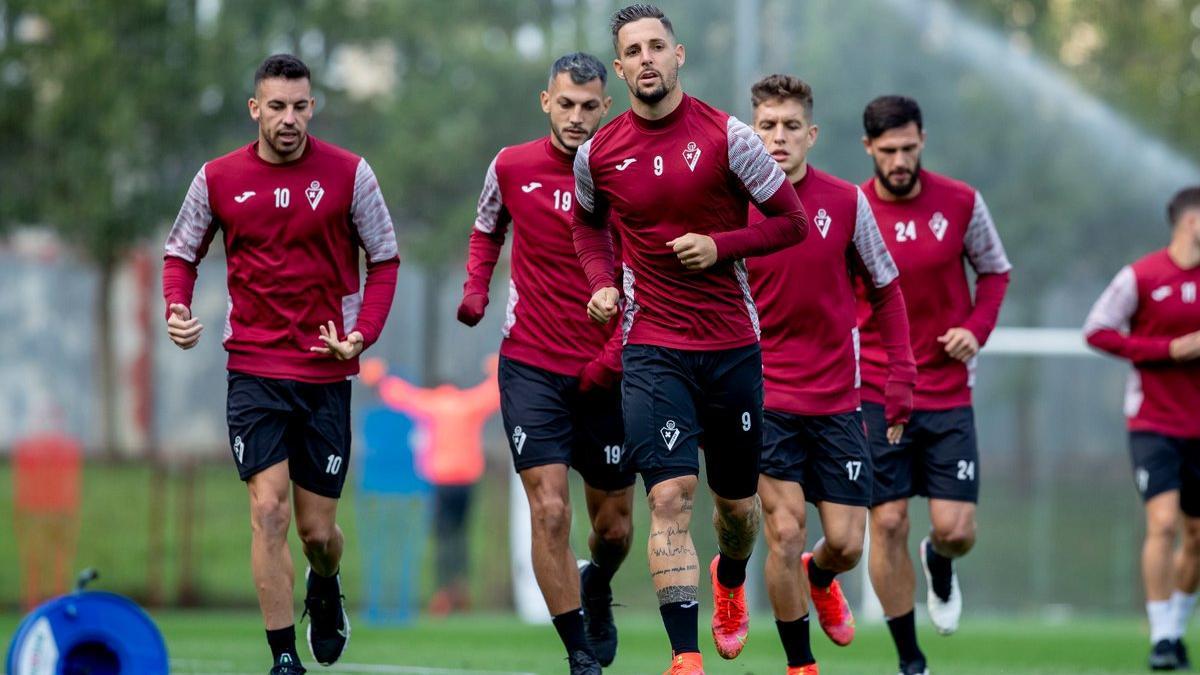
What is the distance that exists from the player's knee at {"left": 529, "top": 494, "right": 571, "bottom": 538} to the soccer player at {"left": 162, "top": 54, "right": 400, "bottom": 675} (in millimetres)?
958

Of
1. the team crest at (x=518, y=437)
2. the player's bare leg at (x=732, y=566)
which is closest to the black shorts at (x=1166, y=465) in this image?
the player's bare leg at (x=732, y=566)

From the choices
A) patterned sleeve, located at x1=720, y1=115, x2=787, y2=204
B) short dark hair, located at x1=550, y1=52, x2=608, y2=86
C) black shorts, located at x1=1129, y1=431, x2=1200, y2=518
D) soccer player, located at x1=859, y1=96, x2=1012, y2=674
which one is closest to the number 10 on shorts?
short dark hair, located at x1=550, y1=52, x2=608, y2=86

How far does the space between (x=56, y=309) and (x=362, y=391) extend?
641 cm

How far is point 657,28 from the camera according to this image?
7.01 m

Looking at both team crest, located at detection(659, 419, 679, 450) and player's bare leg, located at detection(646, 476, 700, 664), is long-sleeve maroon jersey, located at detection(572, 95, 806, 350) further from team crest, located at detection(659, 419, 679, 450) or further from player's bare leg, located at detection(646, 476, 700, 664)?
player's bare leg, located at detection(646, 476, 700, 664)

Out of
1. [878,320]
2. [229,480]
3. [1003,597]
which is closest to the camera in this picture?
[878,320]

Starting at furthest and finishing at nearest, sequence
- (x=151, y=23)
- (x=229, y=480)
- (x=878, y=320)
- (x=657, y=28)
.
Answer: (x=151, y=23), (x=229, y=480), (x=878, y=320), (x=657, y=28)

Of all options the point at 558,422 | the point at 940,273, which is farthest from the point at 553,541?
the point at 940,273

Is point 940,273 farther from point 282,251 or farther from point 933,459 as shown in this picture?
point 282,251

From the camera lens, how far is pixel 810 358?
8.20 meters

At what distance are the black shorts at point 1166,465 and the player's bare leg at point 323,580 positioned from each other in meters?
5.09

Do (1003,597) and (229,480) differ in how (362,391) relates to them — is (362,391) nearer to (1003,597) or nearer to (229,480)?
(229,480)

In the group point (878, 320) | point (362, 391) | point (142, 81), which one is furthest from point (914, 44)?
point (878, 320)

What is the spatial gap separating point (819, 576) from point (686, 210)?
2.56 metres
